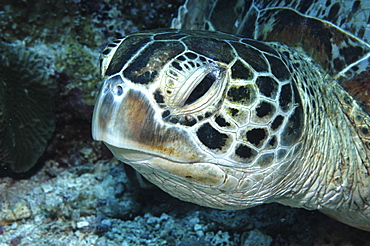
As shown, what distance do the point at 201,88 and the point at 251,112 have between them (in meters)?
0.25

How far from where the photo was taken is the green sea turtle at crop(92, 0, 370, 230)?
1.30 m

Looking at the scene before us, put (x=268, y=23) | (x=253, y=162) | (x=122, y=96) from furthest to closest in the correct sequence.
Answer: (x=268, y=23) → (x=253, y=162) → (x=122, y=96)

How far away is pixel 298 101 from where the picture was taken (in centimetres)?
158

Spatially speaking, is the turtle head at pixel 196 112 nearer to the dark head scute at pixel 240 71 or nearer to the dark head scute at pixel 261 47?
the dark head scute at pixel 240 71

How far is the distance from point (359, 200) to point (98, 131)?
4.95ft

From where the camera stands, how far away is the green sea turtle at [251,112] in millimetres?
1298

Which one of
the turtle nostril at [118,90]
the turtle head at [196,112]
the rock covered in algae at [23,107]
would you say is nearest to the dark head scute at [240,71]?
the turtle head at [196,112]

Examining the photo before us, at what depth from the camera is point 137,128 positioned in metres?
1.27

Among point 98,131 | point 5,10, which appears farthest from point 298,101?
point 5,10

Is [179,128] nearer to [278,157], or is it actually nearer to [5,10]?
[278,157]

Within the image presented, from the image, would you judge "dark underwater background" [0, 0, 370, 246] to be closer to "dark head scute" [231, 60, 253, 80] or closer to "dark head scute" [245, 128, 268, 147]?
"dark head scute" [245, 128, 268, 147]

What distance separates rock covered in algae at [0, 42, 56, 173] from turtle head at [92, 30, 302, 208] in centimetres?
144

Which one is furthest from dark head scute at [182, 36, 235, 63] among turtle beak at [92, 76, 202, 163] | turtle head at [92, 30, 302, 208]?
turtle beak at [92, 76, 202, 163]

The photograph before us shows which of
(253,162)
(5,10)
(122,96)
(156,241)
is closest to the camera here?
(122,96)
